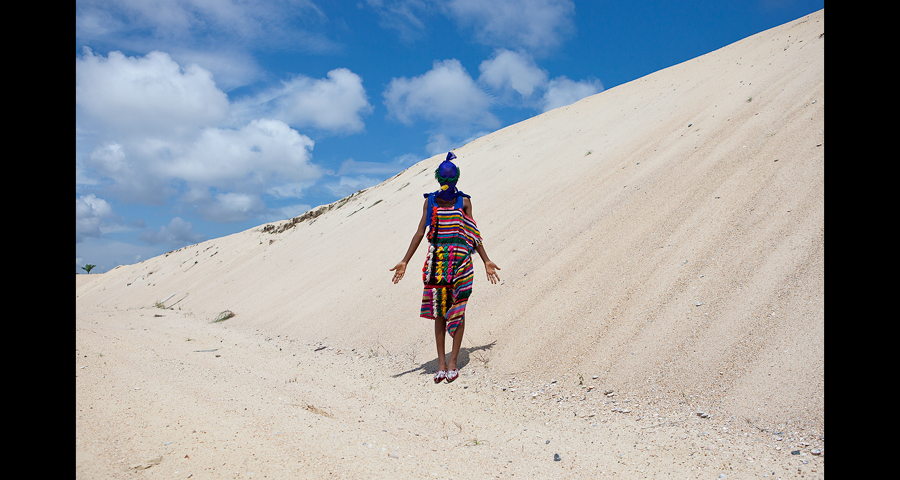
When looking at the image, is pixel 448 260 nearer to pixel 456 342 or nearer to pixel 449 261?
pixel 449 261

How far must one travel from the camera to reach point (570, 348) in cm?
387

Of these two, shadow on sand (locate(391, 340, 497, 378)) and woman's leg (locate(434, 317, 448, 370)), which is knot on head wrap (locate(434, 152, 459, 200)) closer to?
woman's leg (locate(434, 317, 448, 370))

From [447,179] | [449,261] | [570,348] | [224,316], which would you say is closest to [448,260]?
[449,261]

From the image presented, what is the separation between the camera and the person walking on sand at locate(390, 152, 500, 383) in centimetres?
398

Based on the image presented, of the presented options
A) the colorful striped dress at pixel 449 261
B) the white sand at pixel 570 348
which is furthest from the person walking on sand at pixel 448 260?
the white sand at pixel 570 348

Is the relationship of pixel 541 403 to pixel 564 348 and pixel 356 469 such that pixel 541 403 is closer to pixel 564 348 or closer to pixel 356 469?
pixel 564 348

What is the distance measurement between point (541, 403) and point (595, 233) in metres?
2.71

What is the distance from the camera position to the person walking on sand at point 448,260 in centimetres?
398

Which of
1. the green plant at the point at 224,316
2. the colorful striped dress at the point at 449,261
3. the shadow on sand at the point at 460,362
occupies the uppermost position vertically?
the green plant at the point at 224,316

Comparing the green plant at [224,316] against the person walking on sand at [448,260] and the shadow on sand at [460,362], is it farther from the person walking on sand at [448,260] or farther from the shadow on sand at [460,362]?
the person walking on sand at [448,260]

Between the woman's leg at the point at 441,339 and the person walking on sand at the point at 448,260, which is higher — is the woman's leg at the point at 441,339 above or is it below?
below
